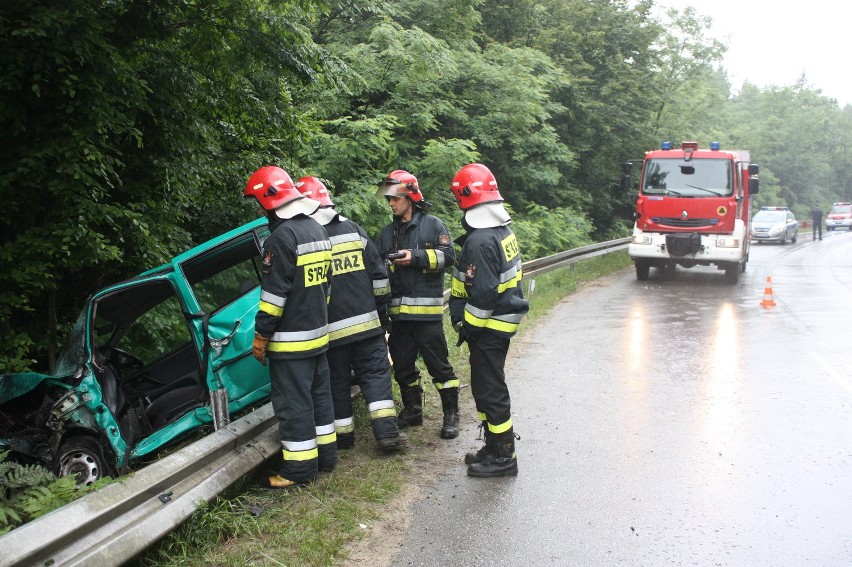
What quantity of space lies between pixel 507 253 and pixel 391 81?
10.6m

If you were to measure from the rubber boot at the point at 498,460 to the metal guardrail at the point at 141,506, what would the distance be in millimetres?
1371

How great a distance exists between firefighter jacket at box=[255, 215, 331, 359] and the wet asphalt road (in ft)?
4.20

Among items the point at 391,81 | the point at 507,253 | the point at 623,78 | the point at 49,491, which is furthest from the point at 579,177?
the point at 49,491

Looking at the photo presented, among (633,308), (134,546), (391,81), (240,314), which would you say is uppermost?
(391,81)

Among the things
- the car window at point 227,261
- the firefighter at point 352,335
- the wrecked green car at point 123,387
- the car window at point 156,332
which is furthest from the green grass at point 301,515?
the car window at point 156,332

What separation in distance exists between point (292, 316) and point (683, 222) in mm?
12426

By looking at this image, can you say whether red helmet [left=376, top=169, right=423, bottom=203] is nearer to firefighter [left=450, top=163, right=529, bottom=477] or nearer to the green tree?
firefighter [left=450, top=163, right=529, bottom=477]

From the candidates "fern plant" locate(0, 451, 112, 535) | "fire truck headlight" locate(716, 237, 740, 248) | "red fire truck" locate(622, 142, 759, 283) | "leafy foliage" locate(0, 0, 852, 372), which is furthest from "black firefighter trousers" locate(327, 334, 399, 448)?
"fire truck headlight" locate(716, 237, 740, 248)

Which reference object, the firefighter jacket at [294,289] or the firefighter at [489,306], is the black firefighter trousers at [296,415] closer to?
the firefighter jacket at [294,289]

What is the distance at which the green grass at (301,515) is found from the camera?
13.4 feet

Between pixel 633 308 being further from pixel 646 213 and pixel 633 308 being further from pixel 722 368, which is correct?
pixel 722 368

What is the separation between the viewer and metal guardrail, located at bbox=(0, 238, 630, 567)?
3.19 meters

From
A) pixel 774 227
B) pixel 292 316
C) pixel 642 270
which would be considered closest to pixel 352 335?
pixel 292 316

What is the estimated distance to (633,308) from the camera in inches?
517
